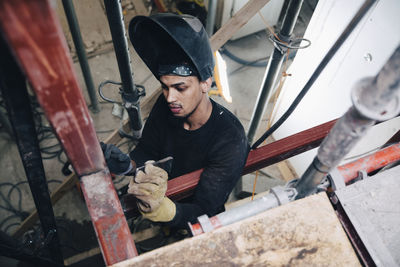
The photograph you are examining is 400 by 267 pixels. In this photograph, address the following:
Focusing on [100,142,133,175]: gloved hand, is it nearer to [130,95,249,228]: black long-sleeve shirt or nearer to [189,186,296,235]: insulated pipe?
[130,95,249,228]: black long-sleeve shirt

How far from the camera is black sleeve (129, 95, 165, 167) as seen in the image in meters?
2.20

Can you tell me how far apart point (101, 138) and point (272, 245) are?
154 inches

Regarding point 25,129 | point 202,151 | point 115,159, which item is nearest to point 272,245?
point 25,129

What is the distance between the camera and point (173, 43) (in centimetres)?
182

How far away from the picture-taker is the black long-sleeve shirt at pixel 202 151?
1823 millimetres

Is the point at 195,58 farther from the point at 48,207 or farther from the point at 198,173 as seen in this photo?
the point at 48,207

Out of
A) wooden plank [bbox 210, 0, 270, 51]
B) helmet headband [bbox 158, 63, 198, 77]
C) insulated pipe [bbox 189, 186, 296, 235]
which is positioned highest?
wooden plank [bbox 210, 0, 270, 51]

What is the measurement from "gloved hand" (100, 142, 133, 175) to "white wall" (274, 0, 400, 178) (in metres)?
1.90

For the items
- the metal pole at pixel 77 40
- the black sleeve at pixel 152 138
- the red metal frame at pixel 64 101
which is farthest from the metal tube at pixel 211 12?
the red metal frame at pixel 64 101

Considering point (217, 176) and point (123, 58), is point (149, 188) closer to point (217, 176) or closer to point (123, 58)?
point (217, 176)

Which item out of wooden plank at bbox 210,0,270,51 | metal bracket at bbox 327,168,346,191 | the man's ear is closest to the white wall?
wooden plank at bbox 210,0,270,51

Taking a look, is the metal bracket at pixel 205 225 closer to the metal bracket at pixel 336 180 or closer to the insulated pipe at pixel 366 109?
the insulated pipe at pixel 366 109

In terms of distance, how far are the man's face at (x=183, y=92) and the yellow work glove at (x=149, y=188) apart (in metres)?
0.51

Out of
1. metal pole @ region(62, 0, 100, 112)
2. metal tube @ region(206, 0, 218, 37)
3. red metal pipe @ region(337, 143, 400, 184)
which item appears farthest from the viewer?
metal tube @ region(206, 0, 218, 37)
